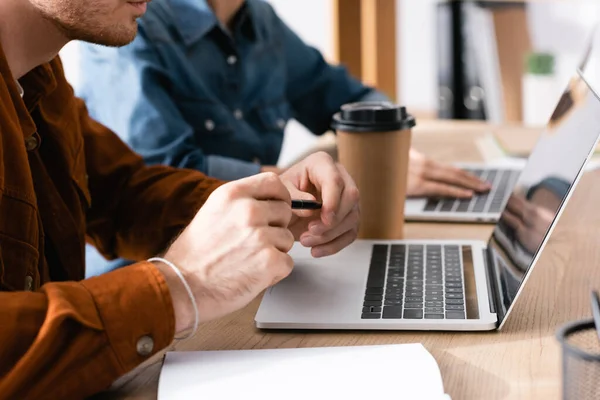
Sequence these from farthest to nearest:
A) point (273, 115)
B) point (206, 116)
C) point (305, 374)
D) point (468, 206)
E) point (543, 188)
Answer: point (273, 115), point (206, 116), point (468, 206), point (543, 188), point (305, 374)

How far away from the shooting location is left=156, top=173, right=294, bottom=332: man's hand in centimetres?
73

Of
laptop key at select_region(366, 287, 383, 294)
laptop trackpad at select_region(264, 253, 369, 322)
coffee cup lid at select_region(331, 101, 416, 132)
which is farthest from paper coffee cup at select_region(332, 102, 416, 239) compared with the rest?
laptop key at select_region(366, 287, 383, 294)

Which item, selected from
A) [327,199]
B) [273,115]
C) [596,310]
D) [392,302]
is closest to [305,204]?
[327,199]

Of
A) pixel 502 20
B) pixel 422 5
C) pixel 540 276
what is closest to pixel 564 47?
pixel 502 20

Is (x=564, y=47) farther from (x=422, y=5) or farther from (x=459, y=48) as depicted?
(x=422, y=5)

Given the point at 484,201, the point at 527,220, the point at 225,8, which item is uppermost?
the point at 225,8

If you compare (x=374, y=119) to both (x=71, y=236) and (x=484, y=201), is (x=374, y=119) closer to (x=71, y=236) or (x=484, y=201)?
(x=484, y=201)

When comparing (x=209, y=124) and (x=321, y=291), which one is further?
(x=209, y=124)

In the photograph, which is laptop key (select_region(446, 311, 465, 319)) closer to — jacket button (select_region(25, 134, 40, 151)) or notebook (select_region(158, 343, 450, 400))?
notebook (select_region(158, 343, 450, 400))

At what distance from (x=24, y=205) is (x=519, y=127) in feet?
4.01

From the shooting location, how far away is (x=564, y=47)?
2682 mm

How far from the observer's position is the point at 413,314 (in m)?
0.80

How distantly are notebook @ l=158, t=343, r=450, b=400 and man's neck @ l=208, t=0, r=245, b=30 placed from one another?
3.44 feet

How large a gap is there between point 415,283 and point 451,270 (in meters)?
0.07
